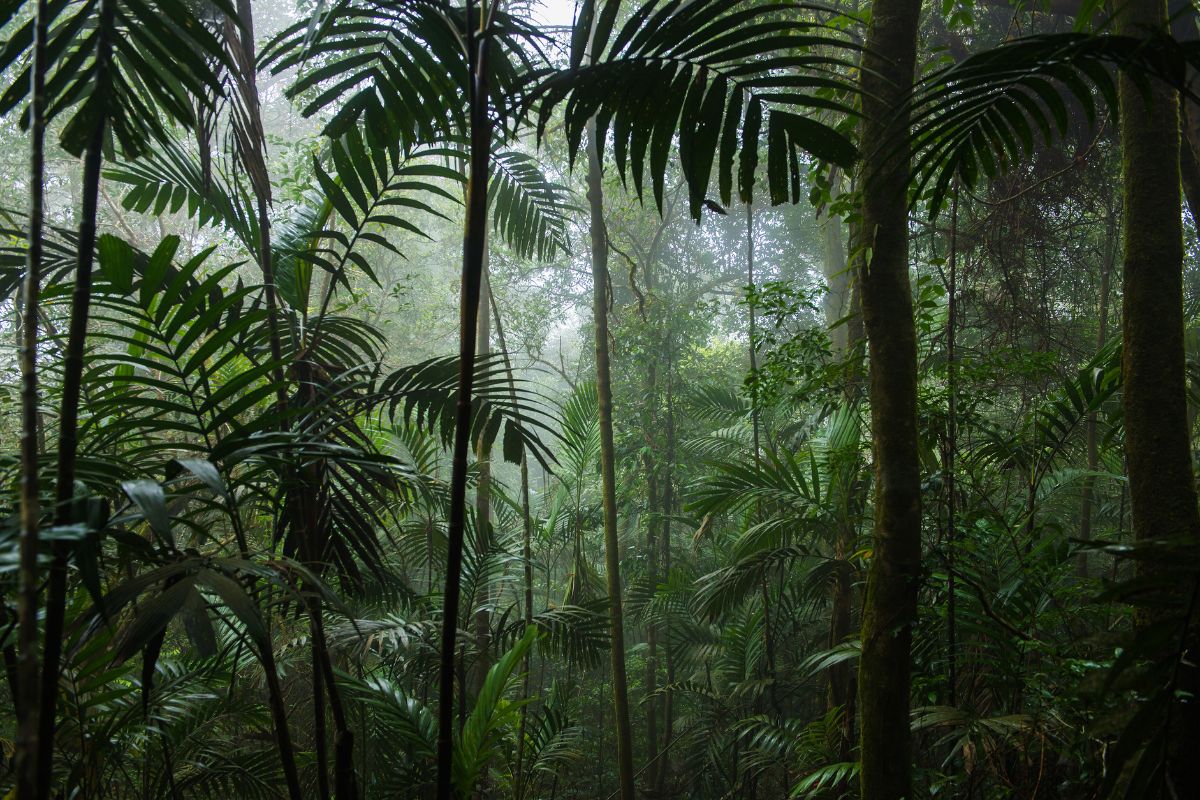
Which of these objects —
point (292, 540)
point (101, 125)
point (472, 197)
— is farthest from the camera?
point (292, 540)

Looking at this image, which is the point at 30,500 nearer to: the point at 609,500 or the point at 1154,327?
the point at 1154,327

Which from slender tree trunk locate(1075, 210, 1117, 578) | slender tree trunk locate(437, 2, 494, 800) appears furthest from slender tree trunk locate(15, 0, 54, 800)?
slender tree trunk locate(1075, 210, 1117, 578)

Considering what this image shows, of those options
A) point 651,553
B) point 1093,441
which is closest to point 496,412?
point 1093,441

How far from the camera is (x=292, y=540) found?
1609 millimetres

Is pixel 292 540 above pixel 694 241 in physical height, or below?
below

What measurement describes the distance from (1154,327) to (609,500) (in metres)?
2.34

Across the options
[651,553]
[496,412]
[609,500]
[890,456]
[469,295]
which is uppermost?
[469,295]

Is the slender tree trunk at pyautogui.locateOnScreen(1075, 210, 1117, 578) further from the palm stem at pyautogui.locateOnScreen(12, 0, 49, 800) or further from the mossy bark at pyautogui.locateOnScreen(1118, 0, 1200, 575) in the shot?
the palm stem at pyautogui.locateOnScreen(12, 0, 49, 800)

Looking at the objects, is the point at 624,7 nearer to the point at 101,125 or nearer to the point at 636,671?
the point at 636,671

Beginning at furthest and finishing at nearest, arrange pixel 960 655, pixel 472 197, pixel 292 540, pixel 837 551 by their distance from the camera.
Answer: pixel 837 551 < pixel 960 655 < pixel 292 540 < pixel 472 197

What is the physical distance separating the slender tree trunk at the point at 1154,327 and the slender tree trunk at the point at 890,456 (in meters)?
0.47

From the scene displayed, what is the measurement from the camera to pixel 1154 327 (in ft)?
5.46

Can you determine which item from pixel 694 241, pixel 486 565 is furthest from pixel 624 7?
pixel 486 565

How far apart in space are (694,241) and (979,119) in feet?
33.8
